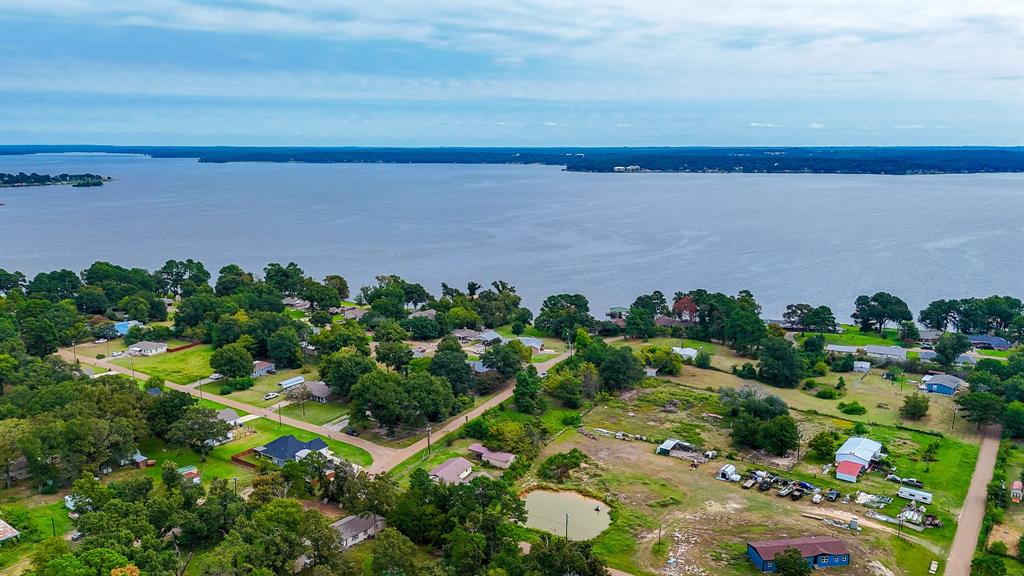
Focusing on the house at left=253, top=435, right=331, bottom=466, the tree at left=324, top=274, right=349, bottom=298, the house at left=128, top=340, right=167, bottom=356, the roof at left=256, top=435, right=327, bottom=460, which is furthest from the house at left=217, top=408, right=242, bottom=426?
the tree at left=324, top=274, right=349, bottom=298

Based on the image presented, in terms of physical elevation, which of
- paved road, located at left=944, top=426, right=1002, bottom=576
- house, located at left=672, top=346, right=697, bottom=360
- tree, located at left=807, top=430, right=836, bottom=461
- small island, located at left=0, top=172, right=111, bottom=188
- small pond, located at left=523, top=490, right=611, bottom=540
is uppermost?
small island, located at left=0, top=172, right=111, bottom=188

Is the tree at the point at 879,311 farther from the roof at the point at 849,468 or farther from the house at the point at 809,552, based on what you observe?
the house at the point at 809,552

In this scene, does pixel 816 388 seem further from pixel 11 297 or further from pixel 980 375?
pixel 11 297

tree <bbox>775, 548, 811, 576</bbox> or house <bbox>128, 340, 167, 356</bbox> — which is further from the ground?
tree <bbox>775, 548, 811, 576</bbox>

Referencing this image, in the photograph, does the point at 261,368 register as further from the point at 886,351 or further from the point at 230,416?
the point at 886,351

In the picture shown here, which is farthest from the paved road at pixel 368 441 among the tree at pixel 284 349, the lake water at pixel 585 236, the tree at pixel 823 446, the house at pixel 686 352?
the lake water at pixel 585 236

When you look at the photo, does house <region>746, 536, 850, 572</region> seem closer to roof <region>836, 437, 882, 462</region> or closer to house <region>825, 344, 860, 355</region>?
roof <region>836, 437, 882, 462</region>

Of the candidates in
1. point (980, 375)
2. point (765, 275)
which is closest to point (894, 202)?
point (765, 275)
